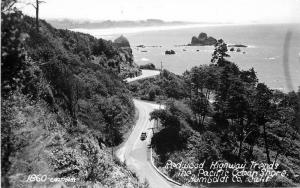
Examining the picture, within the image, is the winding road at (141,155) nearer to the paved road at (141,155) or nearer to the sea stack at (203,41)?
the paved road at (141,155)

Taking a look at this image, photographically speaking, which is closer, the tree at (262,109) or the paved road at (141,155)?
the paved road at (141,155)

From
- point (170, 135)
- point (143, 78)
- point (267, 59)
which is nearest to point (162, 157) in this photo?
point (170, 135)

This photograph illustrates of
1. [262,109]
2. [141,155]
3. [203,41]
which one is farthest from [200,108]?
[203,41]

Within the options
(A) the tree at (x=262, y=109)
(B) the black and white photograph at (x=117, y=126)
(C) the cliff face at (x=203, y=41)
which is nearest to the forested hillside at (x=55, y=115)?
(B) the black and white photograph at (x=117, y=126)

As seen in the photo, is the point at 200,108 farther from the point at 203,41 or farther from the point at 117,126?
the point at 203,41

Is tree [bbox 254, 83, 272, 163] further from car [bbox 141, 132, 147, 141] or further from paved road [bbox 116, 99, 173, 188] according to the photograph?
car [bbox 141, 132, 147, 141]

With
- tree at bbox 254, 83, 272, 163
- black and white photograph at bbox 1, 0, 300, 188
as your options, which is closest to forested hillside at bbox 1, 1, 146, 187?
black and white photograph at bbox 1, 0, 300, 188
